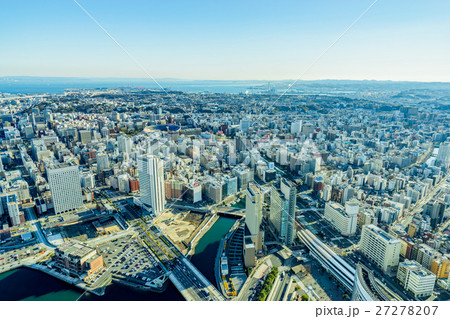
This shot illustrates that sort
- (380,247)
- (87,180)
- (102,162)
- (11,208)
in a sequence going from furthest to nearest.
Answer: (102,162), (87,180), (11,208), (380,247)

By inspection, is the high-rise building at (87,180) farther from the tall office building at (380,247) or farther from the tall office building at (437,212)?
the tall office building at (437,212)

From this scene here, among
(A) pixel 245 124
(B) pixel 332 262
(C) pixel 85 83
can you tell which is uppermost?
(C) pixel 85 83

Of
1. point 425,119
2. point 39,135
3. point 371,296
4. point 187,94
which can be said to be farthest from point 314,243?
point 187,94

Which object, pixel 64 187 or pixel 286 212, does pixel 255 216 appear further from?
pixel 64 187

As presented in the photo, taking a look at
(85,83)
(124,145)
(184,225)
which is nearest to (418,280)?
(184,225)

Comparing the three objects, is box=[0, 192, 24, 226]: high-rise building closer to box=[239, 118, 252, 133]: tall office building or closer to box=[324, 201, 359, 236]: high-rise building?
box=[324, 201, 359, 236]: high-rise building

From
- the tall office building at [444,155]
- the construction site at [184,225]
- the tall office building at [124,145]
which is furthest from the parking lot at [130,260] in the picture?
the tall office building at [444,155]

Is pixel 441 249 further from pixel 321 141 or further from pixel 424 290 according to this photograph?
pixel 321 141
